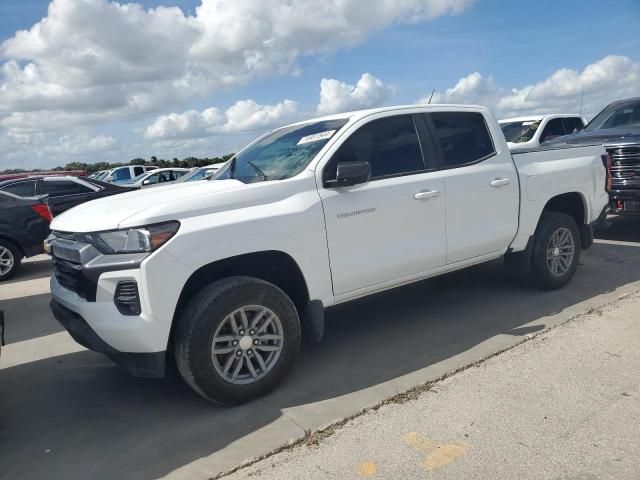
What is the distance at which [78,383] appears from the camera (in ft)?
14.2

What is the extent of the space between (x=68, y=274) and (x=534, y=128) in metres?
10.9

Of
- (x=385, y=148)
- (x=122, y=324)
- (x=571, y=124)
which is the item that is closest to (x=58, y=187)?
(x=385, y=148)

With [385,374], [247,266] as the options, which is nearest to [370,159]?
[247,266]

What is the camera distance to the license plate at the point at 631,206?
26.3 feet

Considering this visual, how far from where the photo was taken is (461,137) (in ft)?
17.0

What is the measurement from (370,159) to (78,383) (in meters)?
2.89

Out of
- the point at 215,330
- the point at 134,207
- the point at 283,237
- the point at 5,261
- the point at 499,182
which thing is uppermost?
the point at 134,207

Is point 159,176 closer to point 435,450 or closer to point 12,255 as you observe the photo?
point 12,255

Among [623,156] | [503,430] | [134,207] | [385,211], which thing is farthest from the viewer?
[623,156]

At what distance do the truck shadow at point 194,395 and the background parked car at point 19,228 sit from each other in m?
3.81

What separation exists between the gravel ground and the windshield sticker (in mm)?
2047

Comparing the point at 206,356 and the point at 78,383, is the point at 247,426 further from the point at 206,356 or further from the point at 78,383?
the point at 78,383

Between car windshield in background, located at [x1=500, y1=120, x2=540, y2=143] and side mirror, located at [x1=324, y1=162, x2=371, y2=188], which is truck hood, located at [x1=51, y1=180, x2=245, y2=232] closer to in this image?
side mirror, located at [x1=324, y1=162, x2=371, y2=188]

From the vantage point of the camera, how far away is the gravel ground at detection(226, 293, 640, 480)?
9.46 ft
